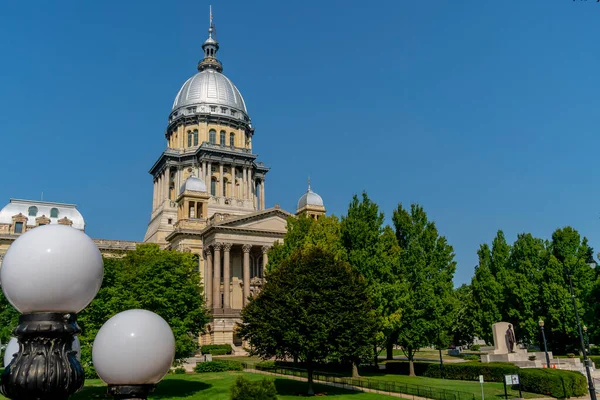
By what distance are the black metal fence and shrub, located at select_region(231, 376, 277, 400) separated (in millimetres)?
12934

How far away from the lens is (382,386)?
3878 cm

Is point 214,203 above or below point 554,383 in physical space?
above

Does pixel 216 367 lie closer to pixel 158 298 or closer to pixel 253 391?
pixel 158 298

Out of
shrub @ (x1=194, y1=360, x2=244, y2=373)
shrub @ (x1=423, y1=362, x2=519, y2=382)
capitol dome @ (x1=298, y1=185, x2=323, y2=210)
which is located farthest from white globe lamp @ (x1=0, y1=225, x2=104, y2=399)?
capitol dome @ (x1=298, y1=185, x2=323, y2=210)

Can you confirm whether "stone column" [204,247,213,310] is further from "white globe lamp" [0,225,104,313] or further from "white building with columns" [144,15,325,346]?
"white globe lamp" [0,225,104,313]

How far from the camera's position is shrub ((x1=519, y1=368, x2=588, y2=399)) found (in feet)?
117

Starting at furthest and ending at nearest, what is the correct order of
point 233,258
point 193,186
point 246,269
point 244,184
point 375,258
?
point 244,184
point 193,186
point 233,258
point 246,269
point 375,258

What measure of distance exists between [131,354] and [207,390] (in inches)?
1216

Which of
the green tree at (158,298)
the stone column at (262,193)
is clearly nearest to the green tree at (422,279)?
the green tree at (158,298)

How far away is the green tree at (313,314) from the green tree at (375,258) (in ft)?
15.7

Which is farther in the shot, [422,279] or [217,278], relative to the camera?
[217,278]

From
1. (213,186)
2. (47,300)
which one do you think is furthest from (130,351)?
(213,186)

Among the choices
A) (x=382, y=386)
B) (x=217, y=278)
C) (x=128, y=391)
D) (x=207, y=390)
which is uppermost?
(x=217, y=278)

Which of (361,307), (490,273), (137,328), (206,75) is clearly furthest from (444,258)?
(206,75)
